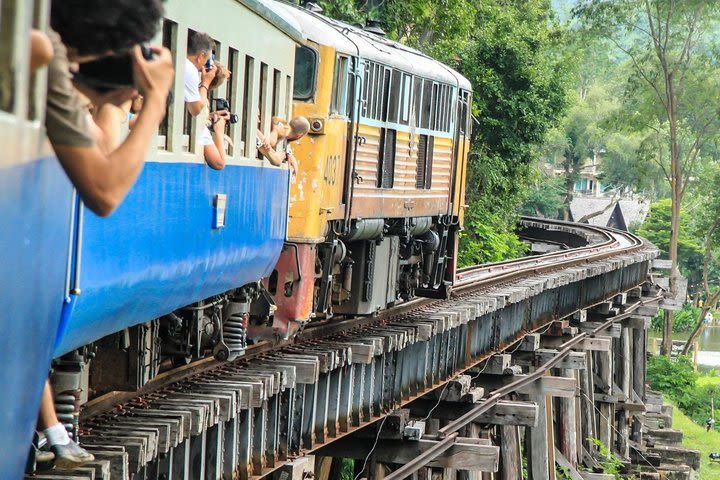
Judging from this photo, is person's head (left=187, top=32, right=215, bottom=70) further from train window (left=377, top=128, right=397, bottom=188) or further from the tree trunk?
the tree trunk

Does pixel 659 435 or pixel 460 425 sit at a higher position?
pixel 460 425

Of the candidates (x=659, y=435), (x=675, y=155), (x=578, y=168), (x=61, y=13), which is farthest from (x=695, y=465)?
(x=578, y=168)

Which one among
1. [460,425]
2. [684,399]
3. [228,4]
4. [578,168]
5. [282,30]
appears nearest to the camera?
[228,4]

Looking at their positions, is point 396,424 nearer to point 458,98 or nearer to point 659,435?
point 458,98

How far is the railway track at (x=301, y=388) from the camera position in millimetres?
6961

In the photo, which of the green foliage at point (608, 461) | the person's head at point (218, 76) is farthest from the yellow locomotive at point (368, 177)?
the green foliage at point (608, 461)

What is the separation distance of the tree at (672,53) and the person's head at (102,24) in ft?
148

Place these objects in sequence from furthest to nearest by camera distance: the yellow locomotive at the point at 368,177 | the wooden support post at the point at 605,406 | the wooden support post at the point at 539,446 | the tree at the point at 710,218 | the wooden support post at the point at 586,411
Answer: the tree at the point at 710,218, the wooden support post at the point at 605,406, the wooden support post at the point at 586,411, the wooden support post at the point at 539,446, the yellow locomotive at the point at 368,177

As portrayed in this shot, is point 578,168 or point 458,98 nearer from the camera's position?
point 458,98

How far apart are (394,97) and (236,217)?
5.84m

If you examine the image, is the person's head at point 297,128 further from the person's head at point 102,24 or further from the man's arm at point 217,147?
the person's head at point 102,24

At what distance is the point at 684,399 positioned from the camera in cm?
4406

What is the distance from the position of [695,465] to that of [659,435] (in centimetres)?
166

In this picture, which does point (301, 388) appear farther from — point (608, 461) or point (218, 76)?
point (608, 461)
